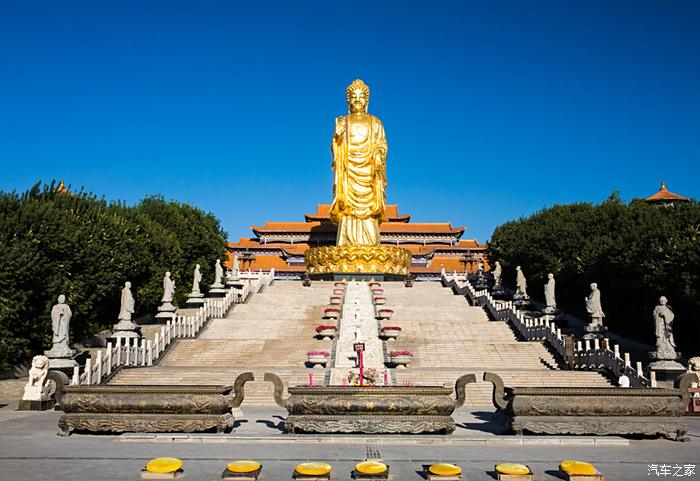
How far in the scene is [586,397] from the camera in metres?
11.5

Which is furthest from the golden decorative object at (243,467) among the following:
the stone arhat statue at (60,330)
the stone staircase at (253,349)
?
the stone arhat statue at (60,330)

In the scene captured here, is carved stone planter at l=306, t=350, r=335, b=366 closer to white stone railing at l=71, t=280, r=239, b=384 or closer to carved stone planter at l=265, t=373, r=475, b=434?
white stone railing at l=71, t=280, r=239, b=384

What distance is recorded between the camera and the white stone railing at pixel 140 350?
61.1 feet

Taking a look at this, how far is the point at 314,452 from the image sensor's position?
33.1ft

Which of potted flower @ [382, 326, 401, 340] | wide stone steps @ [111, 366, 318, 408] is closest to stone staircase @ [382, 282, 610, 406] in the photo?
potted flower @ [382, 326, 401, 340]

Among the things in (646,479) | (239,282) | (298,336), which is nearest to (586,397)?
(646,479)

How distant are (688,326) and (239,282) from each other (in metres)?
27.5

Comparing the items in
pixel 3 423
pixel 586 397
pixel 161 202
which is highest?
pixel 161 202

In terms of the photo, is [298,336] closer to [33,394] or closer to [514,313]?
[514,313]

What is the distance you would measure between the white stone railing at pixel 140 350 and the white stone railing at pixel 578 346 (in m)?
13.4

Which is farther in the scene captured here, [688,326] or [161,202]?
[161,202]

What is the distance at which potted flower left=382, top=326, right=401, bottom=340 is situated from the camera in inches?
1010

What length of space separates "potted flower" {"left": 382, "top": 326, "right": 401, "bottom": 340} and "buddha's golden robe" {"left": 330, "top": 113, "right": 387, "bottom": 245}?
20319 mm

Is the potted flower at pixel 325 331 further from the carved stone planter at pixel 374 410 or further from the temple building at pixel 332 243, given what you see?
the temple building at pixel 332 243
